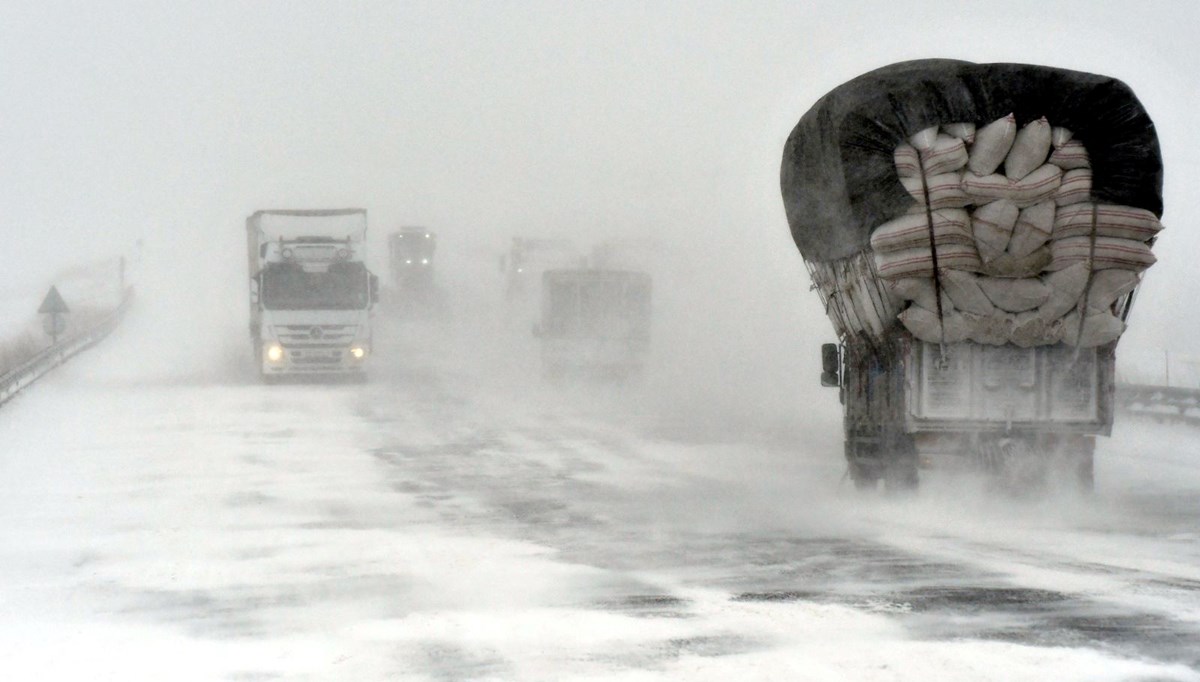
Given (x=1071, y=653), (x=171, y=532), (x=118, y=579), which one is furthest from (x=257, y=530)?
(x=1071, y=653)

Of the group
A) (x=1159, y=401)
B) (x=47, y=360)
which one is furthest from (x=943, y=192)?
(x=47, y=360)

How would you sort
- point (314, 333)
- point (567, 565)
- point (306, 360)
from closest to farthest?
1. point (567, 565)
2. point (314, 333)
3. point (306, 360)

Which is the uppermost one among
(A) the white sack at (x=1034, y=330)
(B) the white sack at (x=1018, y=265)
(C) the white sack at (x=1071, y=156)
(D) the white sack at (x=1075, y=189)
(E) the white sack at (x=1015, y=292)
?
(C) the white sack at (x=1071, y=156)

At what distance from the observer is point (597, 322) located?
33375mm

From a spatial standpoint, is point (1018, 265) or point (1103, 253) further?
point (1018, 265)

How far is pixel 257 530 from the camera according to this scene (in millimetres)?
12492

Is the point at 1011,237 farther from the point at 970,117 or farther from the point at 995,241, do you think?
the point at 970,117

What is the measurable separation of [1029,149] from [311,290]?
22.7m

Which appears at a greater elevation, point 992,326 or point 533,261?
point 533,261

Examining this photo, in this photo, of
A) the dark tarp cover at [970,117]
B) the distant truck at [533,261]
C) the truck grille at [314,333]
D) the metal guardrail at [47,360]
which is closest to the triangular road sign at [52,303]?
the metal guardrail at [47,360]

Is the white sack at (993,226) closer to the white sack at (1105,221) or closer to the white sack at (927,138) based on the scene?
the white sack at (1105,221)

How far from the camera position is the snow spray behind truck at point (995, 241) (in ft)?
40.0

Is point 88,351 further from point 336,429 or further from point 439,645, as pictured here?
point 439,645

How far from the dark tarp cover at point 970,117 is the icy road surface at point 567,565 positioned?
121 inches
